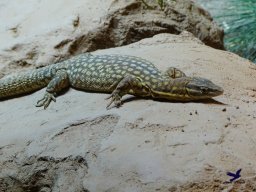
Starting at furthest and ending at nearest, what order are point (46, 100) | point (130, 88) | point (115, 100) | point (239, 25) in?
point (239, 25) < point (46, 100) < point (130, 88) < point (115, 100)

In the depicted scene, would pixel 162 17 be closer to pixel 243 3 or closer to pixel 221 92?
pixel 243 3

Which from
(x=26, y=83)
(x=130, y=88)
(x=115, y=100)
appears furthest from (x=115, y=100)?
(x=26, y=83)

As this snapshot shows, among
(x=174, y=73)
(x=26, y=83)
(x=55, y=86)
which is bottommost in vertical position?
(x=26, y=83)

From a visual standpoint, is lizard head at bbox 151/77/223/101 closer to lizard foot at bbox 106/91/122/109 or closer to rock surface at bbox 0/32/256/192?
rock surface at bbox 0/32/256/192

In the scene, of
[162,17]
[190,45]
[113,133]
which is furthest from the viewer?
[162,17]

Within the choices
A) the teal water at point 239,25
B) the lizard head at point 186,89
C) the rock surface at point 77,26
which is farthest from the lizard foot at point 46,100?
the teal water at point 239,25

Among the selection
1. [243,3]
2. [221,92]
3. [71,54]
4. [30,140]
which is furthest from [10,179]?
[243,3]

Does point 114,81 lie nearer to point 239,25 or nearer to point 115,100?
point 115,100

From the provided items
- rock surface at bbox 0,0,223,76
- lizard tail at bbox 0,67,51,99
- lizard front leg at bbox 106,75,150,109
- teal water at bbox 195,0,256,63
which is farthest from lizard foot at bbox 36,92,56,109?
teal water at bbox 195,0,256,63
